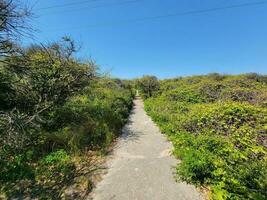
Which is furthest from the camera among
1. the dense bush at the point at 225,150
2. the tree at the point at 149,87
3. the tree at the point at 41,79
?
the tree at the point at 149,87

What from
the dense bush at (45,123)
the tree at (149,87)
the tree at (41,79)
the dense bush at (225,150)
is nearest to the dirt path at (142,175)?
the dense bush at (225,150)

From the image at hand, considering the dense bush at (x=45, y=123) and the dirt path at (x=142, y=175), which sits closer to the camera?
the dirt path at (x=142, y=175)

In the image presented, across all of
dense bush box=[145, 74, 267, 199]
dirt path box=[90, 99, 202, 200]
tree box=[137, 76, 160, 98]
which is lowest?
dirt path box=[90, 99, 202, 200]

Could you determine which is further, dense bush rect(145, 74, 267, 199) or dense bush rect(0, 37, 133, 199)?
dense bush rect(0, 37, 133, 199)

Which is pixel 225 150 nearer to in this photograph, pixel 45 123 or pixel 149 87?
pixel 45 123

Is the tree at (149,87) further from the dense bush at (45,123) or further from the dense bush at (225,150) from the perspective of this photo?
the dense bush at (225,150)

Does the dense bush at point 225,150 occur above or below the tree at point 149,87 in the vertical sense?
below

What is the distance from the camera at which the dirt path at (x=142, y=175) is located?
185 inches

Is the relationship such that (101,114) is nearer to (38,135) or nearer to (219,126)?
(38,135)

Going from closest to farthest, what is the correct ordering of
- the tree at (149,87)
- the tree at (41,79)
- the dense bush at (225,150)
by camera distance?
the dense bush at (225,150), the tree at (41,79), the tree at (149,87)

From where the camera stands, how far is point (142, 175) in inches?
224

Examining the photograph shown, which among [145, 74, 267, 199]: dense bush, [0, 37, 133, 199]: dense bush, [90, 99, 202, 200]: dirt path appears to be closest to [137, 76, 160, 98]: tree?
[0, 37, 133, 199]: dense bush

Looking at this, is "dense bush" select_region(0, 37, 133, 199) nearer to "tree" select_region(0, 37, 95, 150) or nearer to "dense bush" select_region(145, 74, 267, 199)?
"tree" select_region(0, 37, 95, 150)

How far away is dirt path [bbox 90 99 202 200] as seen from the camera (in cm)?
470
